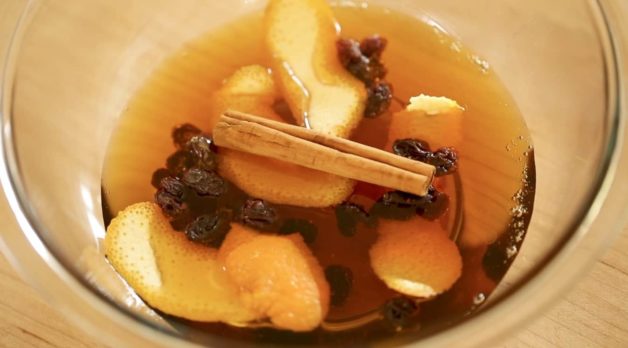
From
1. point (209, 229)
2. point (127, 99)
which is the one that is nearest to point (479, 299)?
point (209, 229)

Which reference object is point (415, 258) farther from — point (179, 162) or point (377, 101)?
point (179, 162)

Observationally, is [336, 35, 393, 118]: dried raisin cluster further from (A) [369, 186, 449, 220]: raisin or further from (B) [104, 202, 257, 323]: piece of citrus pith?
(B) [104, 202, 257, 323]: piece of citrus pith

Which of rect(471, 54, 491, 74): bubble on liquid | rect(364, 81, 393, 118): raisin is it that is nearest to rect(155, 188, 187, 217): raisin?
rect(364, 81, 393, 118): raisin

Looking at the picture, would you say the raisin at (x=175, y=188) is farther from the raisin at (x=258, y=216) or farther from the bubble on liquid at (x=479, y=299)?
the bubble on liquid at (x=479, y=299)

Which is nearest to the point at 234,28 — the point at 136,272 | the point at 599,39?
the point at 136,272

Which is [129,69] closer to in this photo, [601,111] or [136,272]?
[136,272]

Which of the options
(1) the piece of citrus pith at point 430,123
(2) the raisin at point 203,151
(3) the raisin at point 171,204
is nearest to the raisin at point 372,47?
(1) the piece of citrus pith at point 430,123
